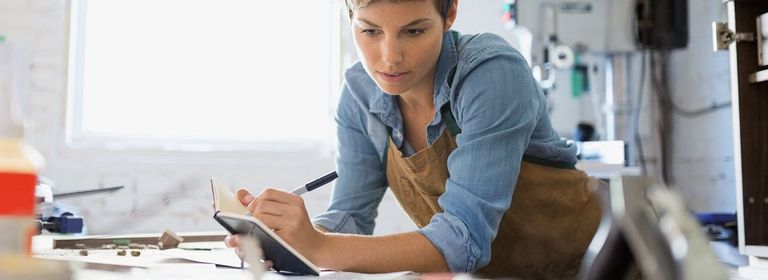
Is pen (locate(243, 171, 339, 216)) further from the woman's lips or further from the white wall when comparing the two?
the white wall

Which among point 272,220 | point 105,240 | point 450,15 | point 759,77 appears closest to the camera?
point 272,220

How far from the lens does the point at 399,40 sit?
1062mm

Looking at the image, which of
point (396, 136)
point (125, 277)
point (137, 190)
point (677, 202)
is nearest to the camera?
point (677, 202)

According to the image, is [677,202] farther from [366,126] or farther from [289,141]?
[289,141]

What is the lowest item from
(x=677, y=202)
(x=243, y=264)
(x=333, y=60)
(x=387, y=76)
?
(x=243, y=264)

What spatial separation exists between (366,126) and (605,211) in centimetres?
82

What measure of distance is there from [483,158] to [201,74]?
2080mm

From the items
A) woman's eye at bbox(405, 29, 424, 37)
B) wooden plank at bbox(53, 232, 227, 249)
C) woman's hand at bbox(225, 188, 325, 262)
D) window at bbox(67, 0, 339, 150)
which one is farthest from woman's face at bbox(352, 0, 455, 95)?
window at bbox(67, 0, 339, 150)

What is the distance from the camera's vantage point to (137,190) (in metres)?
2.64

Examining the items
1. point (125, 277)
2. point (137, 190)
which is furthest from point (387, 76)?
point (137, 190)

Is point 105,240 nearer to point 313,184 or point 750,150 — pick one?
point 313,184

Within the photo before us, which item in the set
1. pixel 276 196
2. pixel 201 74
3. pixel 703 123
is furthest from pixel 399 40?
pixel 703 123

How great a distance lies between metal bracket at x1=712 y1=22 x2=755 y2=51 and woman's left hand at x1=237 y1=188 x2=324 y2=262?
985mm

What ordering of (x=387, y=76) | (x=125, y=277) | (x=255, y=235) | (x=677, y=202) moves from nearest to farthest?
1. (x=677, y=202)
2. (x=125, y=277)
3. (x=255, y=235)
4. (x=387, y=76)
